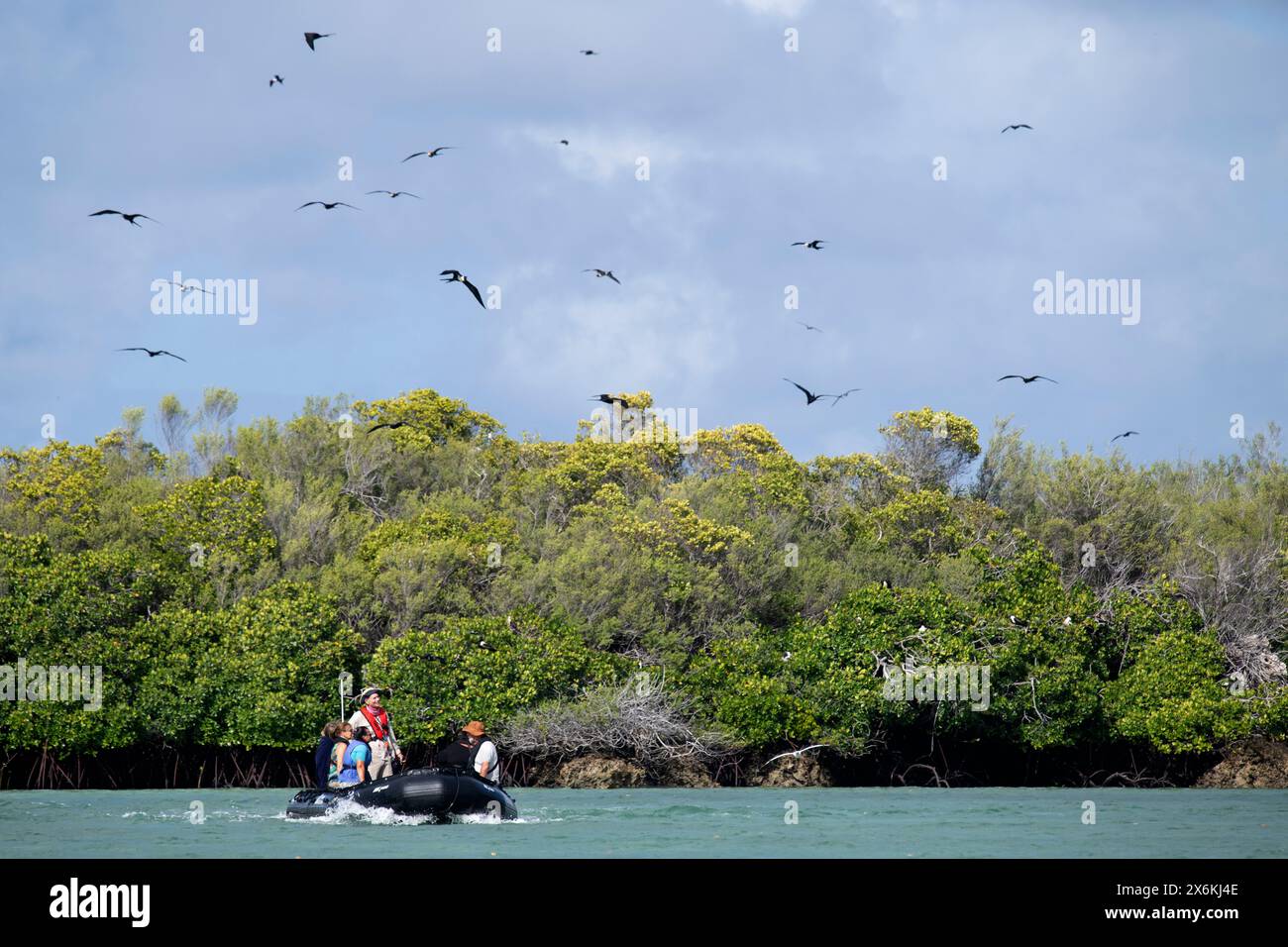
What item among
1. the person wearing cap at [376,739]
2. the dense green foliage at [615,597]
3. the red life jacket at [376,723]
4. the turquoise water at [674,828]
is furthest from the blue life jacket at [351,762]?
the dense green foliage at [615,597]

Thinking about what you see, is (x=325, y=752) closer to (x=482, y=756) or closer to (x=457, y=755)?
(x=457, y=755)

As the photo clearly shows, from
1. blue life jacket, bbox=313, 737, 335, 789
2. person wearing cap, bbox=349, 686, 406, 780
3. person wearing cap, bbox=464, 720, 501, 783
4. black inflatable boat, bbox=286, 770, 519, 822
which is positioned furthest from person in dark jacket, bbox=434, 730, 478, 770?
blue life jacket, bbox=313, 737, 335, 789

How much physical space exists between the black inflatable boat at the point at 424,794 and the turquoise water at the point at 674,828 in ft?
0.90

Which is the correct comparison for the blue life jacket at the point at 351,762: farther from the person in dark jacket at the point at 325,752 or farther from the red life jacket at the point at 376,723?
the person in dark jacket at the point at 325,752

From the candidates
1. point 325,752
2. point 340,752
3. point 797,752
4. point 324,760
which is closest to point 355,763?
point 340,752

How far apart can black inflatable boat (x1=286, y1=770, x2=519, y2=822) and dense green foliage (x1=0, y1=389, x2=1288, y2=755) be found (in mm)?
13921

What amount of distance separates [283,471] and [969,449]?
87.6 feet

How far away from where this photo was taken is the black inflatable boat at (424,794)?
28.1m

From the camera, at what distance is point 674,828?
29.6 metres

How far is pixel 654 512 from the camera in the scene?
168 feet

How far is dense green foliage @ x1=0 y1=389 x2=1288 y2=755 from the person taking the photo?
43.5 m

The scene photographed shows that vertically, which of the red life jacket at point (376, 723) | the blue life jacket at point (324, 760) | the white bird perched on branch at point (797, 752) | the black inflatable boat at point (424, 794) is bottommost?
the white bird perched on branch at point (797, 752)
